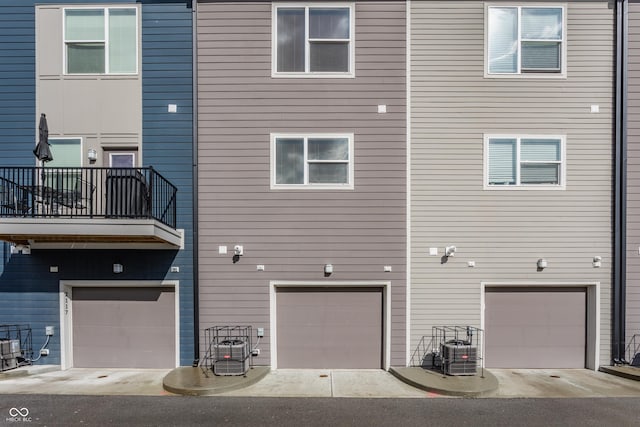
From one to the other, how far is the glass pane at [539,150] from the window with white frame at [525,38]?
1.52m

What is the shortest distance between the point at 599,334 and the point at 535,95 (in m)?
5.26

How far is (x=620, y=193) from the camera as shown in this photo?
25.2ft

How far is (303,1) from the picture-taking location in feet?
26.0

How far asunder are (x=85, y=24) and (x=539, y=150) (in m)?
10.2

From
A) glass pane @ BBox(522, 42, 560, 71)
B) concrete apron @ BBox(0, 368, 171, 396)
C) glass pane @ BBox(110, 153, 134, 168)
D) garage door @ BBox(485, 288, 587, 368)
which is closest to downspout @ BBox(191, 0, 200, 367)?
concrete apron @ BBox(0, 368, 171, 396)

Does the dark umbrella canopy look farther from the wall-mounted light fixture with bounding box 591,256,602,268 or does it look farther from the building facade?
the wall-mounted light fixture with bounding box 591,256,602,268

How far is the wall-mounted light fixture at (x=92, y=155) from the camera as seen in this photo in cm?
765

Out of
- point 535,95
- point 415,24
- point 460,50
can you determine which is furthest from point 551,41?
point 415,24

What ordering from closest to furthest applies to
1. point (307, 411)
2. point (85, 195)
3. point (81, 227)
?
point (307, 411) < point (81, 227) < point (85, 195)

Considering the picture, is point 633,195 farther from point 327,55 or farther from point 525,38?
point 327,55

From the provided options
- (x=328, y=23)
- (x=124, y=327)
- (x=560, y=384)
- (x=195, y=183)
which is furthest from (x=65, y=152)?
(x=560, y=384)

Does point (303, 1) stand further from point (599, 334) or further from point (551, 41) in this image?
point (599, 334)

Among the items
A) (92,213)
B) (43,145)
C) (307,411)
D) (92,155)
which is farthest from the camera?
(92,155)

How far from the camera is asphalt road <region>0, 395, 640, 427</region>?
5367 mm
